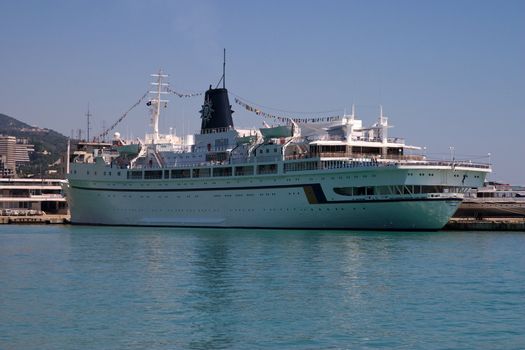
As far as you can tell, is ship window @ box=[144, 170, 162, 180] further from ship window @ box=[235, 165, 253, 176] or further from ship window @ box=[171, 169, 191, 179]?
ship window @ box=[235, 165, 253, 176]

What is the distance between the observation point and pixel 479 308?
2294 centimetres

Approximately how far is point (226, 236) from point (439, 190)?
1265 cm

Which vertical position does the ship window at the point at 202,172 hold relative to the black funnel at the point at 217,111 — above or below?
below

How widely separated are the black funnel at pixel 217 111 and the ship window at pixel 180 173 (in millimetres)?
4709

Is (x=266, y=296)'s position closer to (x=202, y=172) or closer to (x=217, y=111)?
(x=202, y=172)

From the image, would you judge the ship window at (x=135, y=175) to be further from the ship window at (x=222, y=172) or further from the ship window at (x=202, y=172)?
the ship window at (x=222, y=172)

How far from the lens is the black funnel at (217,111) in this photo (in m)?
65.1

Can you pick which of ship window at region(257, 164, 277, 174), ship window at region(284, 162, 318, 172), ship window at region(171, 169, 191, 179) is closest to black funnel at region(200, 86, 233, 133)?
ship window at region(171, 169, 191, 179)

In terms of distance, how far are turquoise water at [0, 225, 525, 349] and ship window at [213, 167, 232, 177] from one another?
17330 millimetres

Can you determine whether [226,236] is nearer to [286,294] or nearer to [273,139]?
[273,139]

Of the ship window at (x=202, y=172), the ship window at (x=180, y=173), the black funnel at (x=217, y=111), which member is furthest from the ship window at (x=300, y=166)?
the black funnel at (x=217, y=111)

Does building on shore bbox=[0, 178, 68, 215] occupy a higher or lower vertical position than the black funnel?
lower

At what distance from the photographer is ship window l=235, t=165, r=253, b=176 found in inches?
2260

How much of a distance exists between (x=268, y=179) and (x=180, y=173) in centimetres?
979
